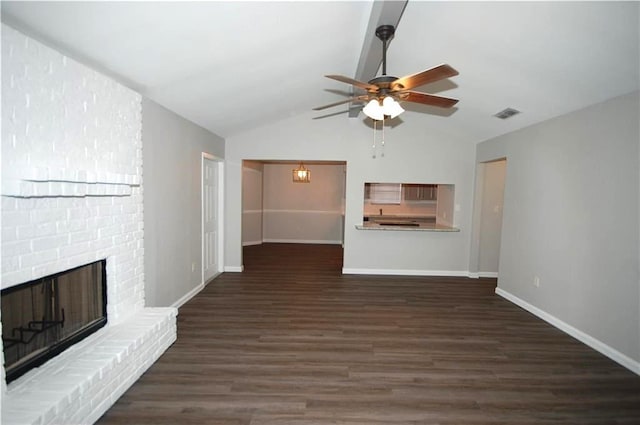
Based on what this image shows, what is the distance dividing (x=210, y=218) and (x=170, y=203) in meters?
1.58

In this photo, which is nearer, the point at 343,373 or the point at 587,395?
the point at 587,395

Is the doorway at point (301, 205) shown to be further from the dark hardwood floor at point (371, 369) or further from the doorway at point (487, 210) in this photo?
the dark hardwood floor at point (371, 369)

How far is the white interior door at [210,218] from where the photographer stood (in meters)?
4.90

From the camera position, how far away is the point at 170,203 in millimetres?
3666

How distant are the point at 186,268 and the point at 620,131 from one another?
4897 millimetres

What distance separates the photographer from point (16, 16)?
172 centimetres

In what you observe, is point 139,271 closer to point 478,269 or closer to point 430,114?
point 430,114

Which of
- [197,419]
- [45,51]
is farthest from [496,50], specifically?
[197,419]

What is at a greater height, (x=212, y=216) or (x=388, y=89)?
(x=388, y=89)

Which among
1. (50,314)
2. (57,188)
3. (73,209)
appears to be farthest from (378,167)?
(50,314)

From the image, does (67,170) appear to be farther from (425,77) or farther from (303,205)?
(303,205)

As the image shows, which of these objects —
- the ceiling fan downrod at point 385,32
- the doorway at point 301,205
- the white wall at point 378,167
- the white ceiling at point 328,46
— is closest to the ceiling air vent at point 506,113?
the white ceiling at point 328,46

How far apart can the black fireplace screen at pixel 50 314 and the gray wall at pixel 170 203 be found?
0.68 meters

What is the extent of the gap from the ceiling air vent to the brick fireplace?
166 inches
